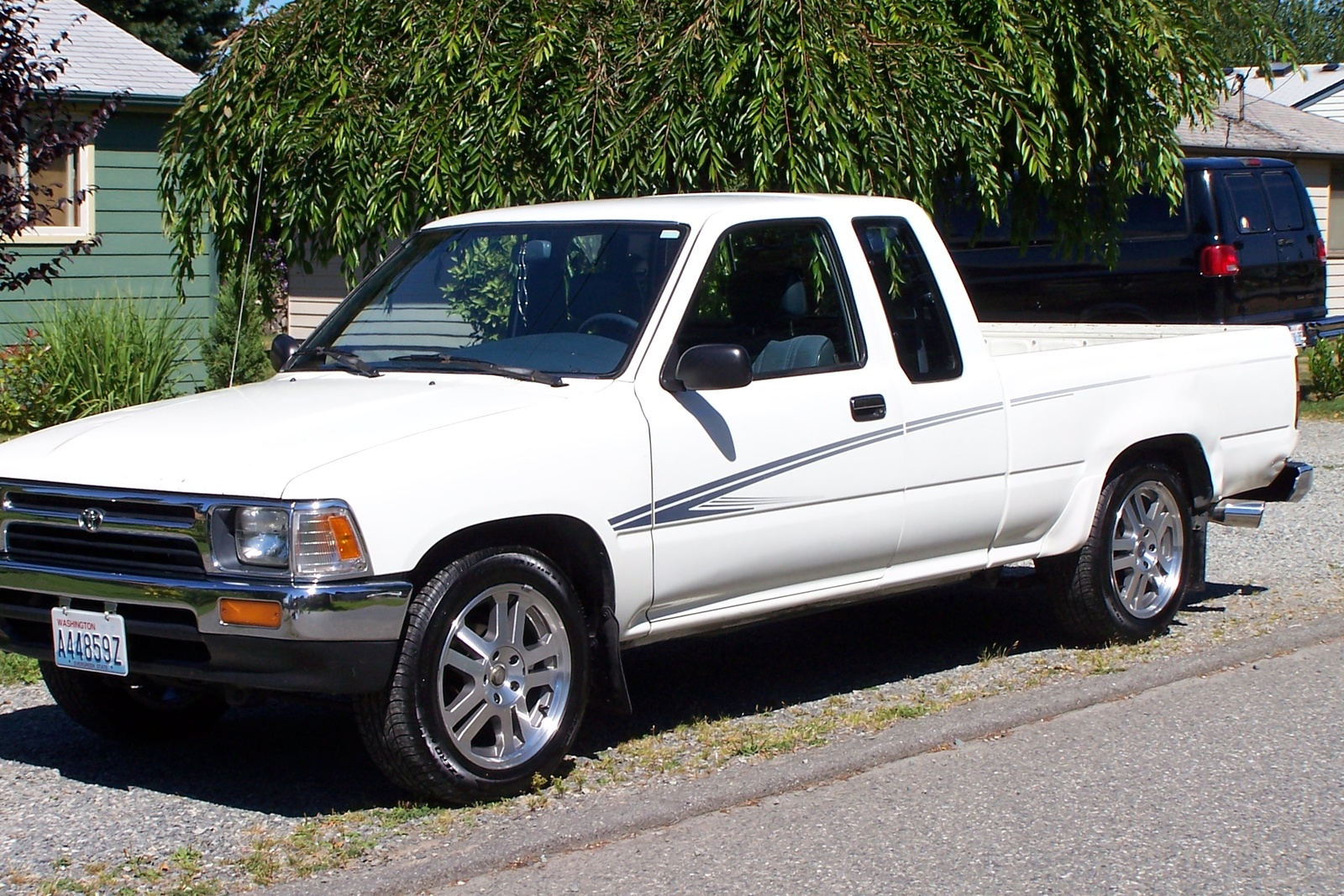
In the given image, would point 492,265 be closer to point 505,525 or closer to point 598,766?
point 505,525

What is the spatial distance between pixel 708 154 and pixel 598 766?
3939 mm

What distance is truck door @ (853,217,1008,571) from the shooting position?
21.0 feet

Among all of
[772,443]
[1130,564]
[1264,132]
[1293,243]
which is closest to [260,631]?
[772,443]

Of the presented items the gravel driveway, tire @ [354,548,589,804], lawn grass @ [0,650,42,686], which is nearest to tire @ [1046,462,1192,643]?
the gravel driveway

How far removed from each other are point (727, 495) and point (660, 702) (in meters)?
1.25

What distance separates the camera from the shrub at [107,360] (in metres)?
13.8

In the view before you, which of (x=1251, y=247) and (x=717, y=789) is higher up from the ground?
(x=1251, y=247)

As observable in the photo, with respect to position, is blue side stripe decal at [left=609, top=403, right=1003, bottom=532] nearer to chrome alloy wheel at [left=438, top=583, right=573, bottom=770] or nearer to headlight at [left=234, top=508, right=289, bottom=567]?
chrome alloy wheel at [left=438, top=583, right=573, bottom=770]

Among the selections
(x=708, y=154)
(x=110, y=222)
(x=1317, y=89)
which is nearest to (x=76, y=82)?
(x=110, y=222)

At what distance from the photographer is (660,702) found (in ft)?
21.8

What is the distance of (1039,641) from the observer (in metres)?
7.70

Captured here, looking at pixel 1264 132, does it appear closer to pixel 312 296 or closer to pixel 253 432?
pixel 312 296

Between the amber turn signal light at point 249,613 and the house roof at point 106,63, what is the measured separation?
39.5ft

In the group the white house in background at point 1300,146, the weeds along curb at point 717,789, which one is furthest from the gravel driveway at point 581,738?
the white house in background at point 1300,146
